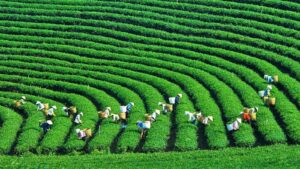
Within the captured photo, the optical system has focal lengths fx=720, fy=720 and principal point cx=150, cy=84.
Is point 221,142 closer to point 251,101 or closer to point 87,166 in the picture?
point 251,101

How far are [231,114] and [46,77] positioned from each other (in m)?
13.0

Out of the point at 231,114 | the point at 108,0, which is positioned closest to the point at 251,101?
the point at 231,114

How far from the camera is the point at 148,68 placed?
137 ft

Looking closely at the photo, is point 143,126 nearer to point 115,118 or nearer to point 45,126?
point 115,118

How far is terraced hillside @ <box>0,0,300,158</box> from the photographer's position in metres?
34.1

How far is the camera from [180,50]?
43.7m

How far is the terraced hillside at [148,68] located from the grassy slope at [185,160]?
1.15 metres

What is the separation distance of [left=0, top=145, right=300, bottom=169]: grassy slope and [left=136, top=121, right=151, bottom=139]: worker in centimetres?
228

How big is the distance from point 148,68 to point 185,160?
1195 centimetres

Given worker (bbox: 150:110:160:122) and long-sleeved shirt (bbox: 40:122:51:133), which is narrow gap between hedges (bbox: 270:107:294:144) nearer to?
worker (bbox: 150:110:160:122)

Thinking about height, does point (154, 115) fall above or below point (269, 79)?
below

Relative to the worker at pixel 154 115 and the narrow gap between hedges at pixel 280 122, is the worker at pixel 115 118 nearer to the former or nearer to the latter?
the worker at pixel 154 115

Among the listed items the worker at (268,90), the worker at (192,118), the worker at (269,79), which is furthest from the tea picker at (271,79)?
the worker at (192,118)

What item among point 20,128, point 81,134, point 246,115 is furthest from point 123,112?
point 246,115
